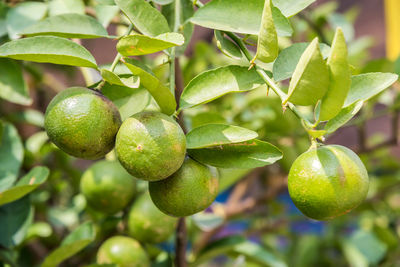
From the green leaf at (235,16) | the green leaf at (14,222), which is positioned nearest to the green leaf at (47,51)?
the green leaf at (235,16)

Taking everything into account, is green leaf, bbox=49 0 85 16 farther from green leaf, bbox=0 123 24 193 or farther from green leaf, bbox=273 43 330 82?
green leaf, bbox=273 43 330 82

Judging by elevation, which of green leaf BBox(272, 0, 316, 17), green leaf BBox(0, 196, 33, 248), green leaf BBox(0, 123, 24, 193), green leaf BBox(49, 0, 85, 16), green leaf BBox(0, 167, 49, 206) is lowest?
green leaf BBox(0, 196, 33, 248)

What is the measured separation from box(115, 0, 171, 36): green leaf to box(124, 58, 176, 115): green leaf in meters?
0.04

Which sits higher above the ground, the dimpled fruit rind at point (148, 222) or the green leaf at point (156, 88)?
the green leaf at point (156, 88)

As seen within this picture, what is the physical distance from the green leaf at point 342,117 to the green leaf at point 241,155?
0.06 meters

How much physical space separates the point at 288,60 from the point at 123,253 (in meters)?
0.42

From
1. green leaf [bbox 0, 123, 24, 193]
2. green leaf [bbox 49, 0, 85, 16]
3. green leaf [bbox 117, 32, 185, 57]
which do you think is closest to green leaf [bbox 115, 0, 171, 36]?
green leaf [bbox 117, 32, 185, 57]

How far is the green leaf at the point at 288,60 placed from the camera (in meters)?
0.46

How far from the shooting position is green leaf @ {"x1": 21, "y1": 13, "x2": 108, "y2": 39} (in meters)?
0.47

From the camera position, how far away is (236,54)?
1.58ft

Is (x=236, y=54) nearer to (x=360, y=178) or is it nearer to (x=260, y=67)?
(x=260, y=67)

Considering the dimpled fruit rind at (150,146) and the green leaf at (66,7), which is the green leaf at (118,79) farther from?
the green leaf at (66,7)

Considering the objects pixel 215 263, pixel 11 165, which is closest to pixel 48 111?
pixel 11 165

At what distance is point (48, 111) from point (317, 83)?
0.99 ft
